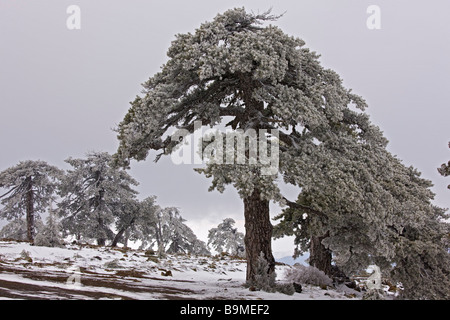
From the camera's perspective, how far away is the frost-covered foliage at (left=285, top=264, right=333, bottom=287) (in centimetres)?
1394

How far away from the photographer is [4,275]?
31.2 feet

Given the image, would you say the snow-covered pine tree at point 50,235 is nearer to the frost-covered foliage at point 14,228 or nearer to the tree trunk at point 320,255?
the tree trunk at point 320,255

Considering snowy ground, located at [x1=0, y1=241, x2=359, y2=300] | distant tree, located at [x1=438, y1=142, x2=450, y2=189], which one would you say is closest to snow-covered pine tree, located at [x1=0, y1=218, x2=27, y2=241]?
snowy ground, located at [x1=0, y1=241, x2=359, y2=300]

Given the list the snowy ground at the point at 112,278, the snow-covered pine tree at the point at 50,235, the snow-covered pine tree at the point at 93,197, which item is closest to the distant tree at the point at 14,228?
the snow-covered pine tree at the point at 93,197

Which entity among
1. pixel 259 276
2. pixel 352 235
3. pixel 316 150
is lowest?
pixel 259 276

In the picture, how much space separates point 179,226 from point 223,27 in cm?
2070

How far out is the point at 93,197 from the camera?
26.2m

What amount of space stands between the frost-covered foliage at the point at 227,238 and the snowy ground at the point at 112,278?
13258 millimetres

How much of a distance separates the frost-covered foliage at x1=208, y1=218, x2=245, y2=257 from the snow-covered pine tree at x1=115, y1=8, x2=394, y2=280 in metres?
19.1

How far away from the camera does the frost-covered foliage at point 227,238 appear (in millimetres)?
31312

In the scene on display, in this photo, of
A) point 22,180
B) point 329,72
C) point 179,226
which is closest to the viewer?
point 329,72

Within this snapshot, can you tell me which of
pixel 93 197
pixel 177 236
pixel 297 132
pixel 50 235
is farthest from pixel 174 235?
pixel 297 132
